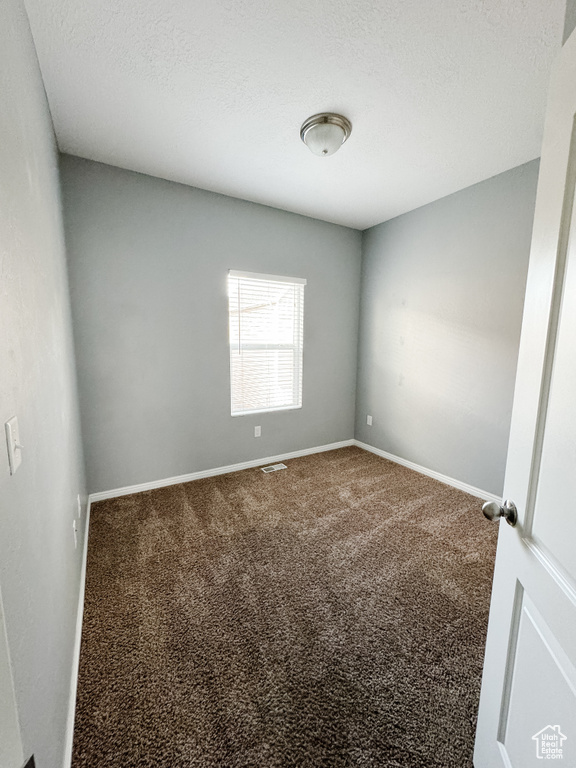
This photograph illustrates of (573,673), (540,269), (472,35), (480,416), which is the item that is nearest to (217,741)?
(573,673)

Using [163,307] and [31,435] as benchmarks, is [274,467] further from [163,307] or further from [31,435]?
[31,435]

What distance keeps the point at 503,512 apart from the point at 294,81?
207 cm

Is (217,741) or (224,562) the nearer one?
(217,741)

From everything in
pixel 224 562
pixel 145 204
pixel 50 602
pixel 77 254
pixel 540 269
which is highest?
pixel 145 204

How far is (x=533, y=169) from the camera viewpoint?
2.18 metres

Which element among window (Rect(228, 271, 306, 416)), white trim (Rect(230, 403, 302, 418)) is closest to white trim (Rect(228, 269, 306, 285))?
window (Rect(228, 271, 306, 416))

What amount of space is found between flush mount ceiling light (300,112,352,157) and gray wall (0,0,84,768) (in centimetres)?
132

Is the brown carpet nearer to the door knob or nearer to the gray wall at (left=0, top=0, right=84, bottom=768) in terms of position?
the gray wall at (left=0, top=0, right=84, bottom=768)

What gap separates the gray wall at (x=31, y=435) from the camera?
2.12ft

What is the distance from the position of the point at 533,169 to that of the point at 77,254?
338 cm

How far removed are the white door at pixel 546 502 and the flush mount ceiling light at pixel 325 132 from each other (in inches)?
54.8

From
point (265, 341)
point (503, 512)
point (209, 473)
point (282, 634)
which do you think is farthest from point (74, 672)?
point (265, 341)

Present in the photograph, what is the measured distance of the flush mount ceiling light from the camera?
1.76m

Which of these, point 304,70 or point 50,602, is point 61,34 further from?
point 50,602
